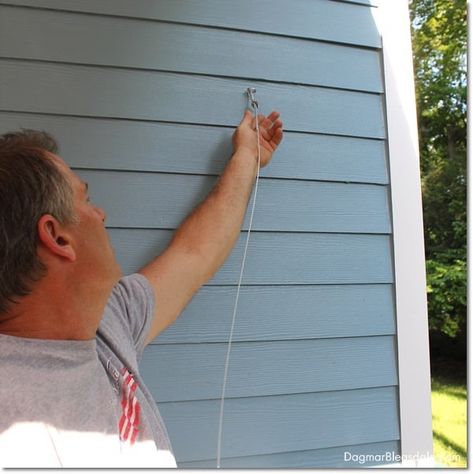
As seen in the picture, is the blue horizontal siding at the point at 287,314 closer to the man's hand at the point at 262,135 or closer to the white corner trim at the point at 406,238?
the white corner trim at the point at 406,238

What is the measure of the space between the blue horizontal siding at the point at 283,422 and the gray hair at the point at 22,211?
59cm

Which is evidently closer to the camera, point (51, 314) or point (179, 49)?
point (51, 314)

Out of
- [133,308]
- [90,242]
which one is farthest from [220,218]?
[90,242]

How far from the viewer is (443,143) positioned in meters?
6.01

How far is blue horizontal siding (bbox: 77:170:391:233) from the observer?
138cm

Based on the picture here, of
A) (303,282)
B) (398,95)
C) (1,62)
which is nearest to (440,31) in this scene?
(398,95)

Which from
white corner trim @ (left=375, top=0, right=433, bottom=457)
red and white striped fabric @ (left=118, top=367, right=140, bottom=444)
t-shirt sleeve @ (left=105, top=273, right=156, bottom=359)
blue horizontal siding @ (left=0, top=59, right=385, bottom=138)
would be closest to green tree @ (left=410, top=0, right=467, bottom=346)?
white corner trim @ (left=375, top=0, right=433, bottom=457)

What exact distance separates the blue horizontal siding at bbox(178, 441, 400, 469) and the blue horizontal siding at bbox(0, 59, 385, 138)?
2.91ft

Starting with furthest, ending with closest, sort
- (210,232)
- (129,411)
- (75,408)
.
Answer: (210,232) → (129,411) → (75,408)

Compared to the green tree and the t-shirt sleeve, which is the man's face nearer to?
the t-shirt sleeve

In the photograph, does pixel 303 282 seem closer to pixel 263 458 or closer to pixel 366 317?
pixel 366 317

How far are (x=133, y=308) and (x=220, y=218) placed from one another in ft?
1.05

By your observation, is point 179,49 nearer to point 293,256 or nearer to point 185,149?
point 185,149

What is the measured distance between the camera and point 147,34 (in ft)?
4.66
